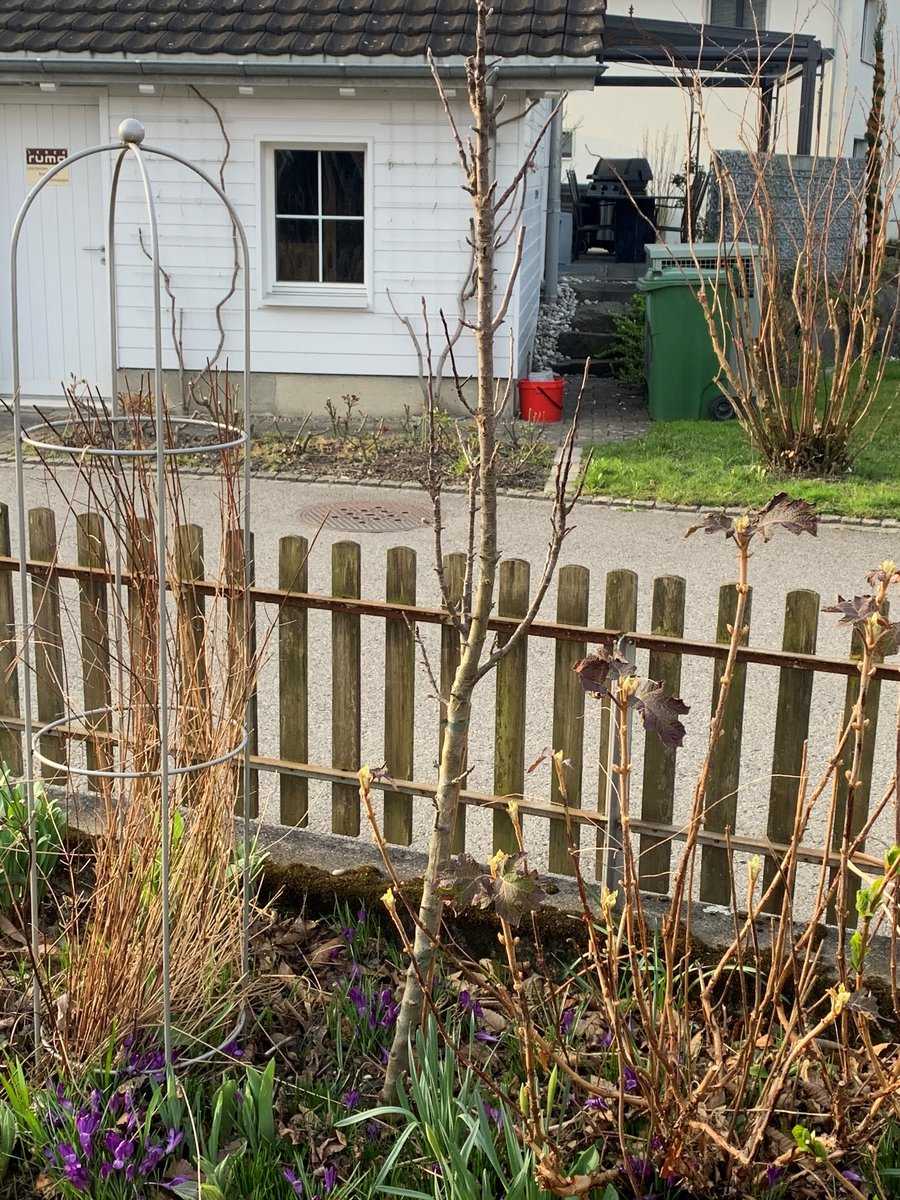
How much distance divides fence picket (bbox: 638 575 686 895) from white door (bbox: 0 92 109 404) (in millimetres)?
9892

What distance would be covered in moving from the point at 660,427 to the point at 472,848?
7.98 meters

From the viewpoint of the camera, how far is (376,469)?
412 inches

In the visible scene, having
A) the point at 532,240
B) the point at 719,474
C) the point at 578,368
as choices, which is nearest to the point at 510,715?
the point at 719,474

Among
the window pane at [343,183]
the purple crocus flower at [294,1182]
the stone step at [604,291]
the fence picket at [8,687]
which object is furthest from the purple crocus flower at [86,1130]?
the stone step at [604,291]

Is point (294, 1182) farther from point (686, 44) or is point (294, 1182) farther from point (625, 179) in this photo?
point (625, 179)

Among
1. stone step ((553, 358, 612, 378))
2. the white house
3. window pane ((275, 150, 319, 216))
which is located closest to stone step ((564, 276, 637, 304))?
stone step ((553, 358, 612, 378))

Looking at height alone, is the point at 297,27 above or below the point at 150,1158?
above

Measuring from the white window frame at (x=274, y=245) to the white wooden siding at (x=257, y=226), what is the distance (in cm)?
5

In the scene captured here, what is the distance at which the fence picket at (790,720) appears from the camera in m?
3.38

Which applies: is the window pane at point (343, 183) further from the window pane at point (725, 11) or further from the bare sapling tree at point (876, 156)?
the window pane at point (725, 11)

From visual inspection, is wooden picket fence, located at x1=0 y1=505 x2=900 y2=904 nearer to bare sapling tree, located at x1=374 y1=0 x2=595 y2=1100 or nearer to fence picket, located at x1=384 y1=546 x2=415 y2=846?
fence picket, located at x1=384 y1=546 x2=415 y2=846

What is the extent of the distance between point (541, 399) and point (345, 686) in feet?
27.8

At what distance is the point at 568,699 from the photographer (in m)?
3.63

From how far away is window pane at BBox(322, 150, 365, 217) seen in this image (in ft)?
39.8
